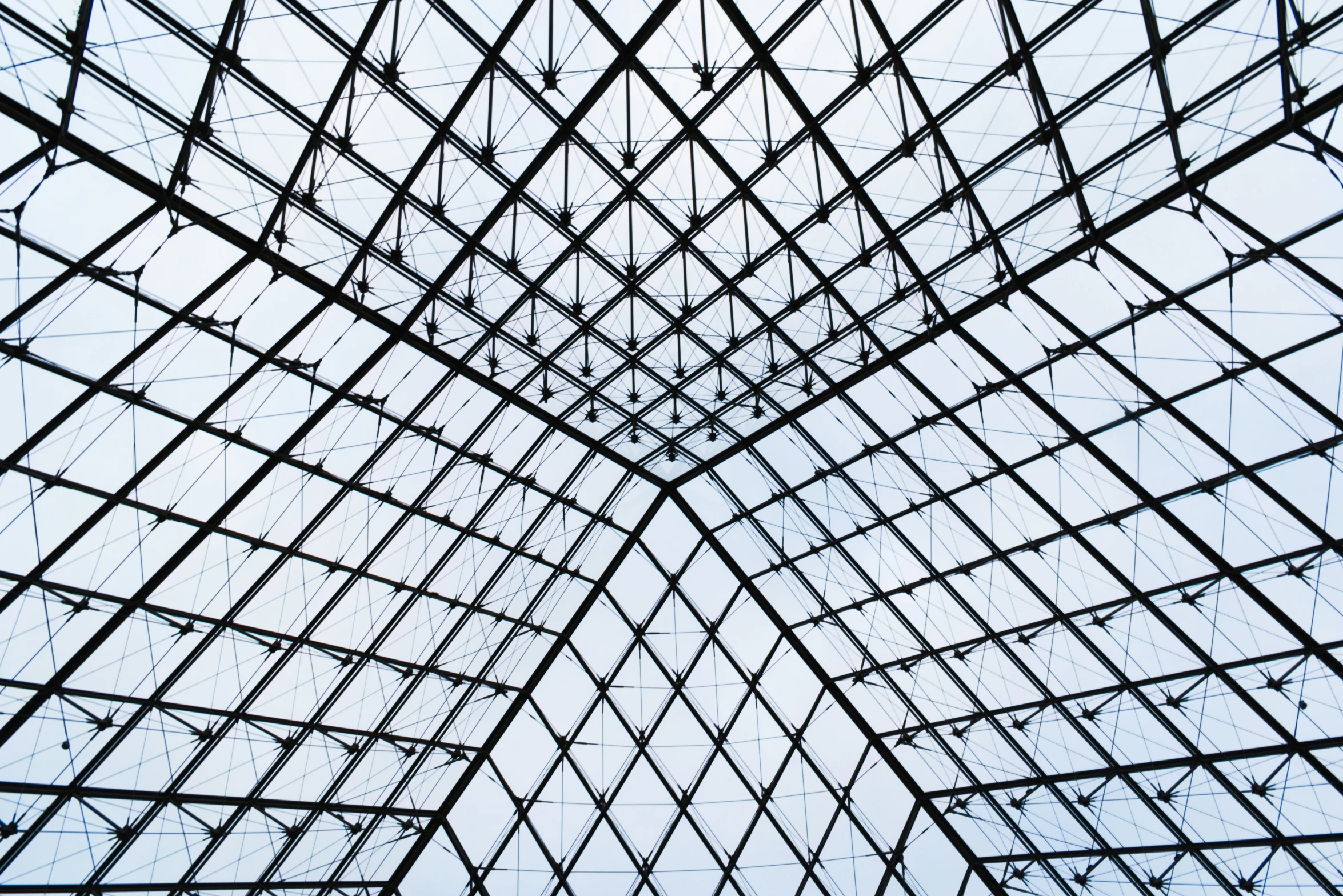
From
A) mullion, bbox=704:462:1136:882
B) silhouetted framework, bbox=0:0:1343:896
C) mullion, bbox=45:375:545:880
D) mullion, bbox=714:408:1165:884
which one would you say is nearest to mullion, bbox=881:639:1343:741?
silhouetted framework, bbox=0:0:1343:896

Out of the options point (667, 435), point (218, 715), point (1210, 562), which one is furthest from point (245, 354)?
point (1210, 562)

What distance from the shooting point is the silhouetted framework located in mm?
14977

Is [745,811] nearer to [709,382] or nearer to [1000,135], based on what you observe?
[709,382]

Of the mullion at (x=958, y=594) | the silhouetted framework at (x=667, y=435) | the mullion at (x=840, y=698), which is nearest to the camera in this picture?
the silhouetted framework at (x=667, y=435)

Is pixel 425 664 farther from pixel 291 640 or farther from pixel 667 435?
pixel 667 435

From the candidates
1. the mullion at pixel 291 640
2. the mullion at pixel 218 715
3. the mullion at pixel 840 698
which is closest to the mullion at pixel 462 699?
the mullion at pixel 218 715

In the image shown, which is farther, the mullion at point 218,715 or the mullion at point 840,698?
the mullion at point 840,698

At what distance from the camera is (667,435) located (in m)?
Answer: 26.2

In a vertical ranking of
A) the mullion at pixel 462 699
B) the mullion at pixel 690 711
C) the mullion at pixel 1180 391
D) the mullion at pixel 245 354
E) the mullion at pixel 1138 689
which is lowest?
the mullion at pixel 1138 689

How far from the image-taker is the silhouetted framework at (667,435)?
590 inches

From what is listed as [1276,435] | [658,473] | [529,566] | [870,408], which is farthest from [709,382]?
[1276,435]

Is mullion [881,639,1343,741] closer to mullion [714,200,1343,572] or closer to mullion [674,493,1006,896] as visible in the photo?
mullion [674,493,1006,896]

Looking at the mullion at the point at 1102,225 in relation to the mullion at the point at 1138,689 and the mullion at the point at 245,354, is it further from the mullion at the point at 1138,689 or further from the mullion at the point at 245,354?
the mullion at the point at 1138,689

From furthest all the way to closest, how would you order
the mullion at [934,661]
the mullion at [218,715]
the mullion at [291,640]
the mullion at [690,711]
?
the mullion at [690,711] < the mullion at [934,661] < the mullion at [291,640] < the mullion at [218,715]
